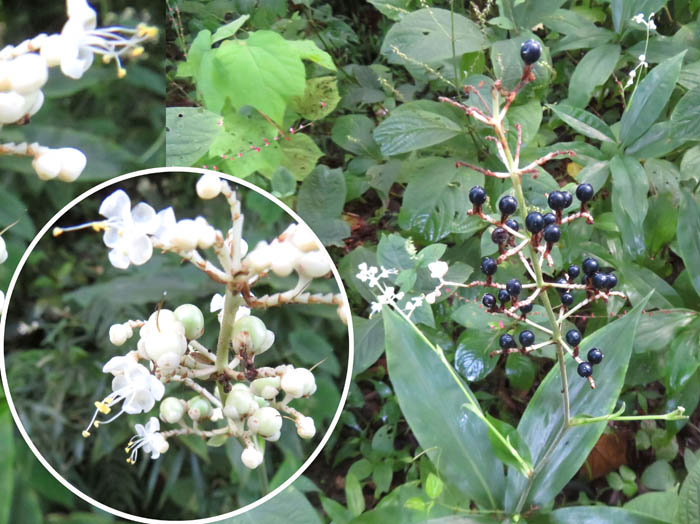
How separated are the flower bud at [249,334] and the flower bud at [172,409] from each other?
0.08m

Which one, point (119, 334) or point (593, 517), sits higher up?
point (119, 334)

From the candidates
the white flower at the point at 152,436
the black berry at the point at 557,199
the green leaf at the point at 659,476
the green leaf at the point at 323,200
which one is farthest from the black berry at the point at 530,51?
the green leaf at the point at 659,476

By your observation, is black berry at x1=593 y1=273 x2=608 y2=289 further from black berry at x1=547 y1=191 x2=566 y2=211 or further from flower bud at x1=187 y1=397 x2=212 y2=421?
flower bud at x1=187 y1=397 x2=212 y2=421

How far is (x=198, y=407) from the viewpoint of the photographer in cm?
59

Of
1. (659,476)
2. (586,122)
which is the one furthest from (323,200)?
(659,476)

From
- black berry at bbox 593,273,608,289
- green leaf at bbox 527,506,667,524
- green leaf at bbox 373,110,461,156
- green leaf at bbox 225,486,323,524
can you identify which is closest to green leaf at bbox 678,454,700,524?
green leaf at bbox 527,506,667,524

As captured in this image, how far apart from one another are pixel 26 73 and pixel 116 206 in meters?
0.12

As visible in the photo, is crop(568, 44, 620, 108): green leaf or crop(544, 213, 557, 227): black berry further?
crop(568, 44, 620, 108): green leaf

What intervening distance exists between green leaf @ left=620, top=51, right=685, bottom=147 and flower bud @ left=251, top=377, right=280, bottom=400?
2.25ft

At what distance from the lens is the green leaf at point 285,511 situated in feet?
2.84

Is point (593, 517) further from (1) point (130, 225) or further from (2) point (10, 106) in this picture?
(2) point (10, 106)

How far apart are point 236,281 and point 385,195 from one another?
74 cm

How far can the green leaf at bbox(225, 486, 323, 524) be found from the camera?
2.84ft

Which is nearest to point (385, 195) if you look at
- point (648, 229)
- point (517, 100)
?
point (517, 100)
